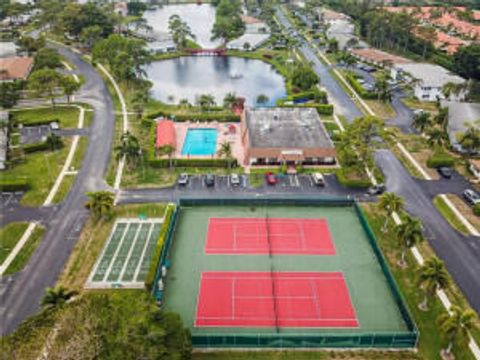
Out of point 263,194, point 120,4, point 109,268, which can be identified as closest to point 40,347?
point 109,268

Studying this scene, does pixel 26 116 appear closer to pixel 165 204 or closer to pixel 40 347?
pixel 165 204

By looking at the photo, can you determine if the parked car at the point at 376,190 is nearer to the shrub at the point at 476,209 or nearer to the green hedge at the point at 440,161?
the green hedge at the point at 440,161

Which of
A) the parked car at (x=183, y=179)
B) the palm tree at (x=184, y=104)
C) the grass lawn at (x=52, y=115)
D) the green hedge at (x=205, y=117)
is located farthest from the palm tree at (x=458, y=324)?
the grass lawn at (x=52, y=115)

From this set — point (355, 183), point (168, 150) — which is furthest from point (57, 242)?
point (355, 183)

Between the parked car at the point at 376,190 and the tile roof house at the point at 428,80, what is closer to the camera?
the parked car at the point at 376,190

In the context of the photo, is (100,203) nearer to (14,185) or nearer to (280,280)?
(14,185)

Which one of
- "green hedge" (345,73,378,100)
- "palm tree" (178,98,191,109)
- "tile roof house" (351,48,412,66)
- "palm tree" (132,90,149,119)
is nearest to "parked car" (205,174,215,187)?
"palm tree" (132,90,149,119)
